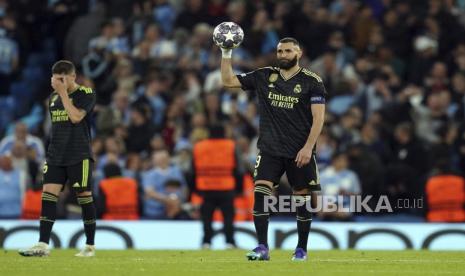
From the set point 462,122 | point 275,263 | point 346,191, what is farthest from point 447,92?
point 275,263

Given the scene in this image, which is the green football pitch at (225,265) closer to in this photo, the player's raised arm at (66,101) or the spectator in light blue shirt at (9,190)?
the player's raised arm at (66,101)

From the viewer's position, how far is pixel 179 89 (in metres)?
23.3

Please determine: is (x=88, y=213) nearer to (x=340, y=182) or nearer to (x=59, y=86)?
(x=59, y=86)

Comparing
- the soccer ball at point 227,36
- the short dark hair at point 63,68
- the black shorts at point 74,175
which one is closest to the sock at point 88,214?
the black shorts at point 74,175

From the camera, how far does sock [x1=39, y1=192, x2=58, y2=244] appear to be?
14.1 meters

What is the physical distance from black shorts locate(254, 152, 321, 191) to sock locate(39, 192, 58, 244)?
255 centimetres

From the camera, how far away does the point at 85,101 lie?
14203 millimetres

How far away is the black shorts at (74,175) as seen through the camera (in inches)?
559

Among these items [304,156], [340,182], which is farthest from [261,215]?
[340,182]

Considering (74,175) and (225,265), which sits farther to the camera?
(74,175)

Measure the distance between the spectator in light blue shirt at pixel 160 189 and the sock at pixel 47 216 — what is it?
605cm

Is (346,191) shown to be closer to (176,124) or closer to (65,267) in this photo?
(176,124)

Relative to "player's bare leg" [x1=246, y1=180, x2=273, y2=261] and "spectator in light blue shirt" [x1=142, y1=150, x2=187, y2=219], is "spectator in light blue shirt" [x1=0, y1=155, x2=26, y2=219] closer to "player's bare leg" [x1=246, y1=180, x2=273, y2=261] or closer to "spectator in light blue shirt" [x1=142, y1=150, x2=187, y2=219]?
"spectator in light blue shirt" [x1=142, y1=150, x2=187, y2=219]

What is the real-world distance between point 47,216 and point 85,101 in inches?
55.2
